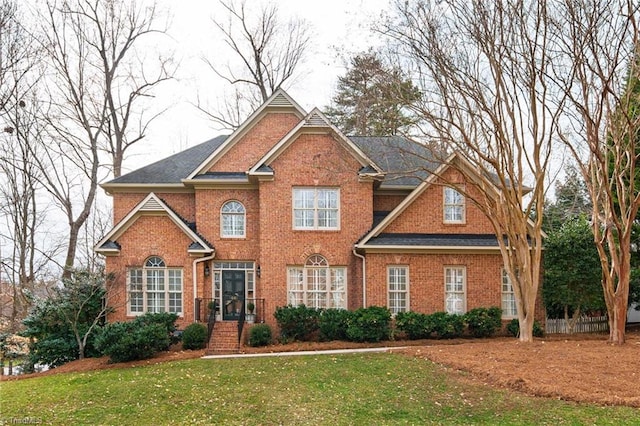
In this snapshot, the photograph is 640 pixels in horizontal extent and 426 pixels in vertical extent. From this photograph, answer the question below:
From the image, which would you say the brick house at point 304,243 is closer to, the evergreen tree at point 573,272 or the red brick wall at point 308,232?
the red brick wall at point 308,232

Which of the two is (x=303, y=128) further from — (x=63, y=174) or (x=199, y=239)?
(x=63, y=174)

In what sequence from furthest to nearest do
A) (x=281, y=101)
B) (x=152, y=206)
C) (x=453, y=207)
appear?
(x=281, y=101)
(x=453, y=207)
(x=152, y=206)

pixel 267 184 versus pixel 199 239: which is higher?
pixel 267 184

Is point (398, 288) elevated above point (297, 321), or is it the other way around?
point (398, 288)

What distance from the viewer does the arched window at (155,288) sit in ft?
58.2

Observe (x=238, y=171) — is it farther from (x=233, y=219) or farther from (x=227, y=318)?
(x=227, y=318)

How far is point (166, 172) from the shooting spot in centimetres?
2031

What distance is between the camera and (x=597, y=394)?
9125mm

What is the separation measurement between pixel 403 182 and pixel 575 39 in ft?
28.1

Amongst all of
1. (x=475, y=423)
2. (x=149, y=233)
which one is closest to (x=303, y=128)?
(x=149, y=233)

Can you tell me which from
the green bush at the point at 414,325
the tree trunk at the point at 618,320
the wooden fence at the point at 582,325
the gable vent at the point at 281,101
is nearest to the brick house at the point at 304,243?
the green bush at the point at 414,325

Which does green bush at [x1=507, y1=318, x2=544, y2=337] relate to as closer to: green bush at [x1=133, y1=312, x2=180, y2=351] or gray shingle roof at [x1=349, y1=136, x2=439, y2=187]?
gray shingle roof at [x1=349, y1=136, x2=439, y2=187]

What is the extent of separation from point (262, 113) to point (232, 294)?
7528 mm

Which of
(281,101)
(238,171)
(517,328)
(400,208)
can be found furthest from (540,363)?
(281,101)
